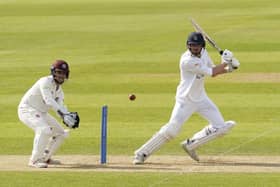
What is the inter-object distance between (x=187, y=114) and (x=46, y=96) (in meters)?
1.96

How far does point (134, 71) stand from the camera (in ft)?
75.7

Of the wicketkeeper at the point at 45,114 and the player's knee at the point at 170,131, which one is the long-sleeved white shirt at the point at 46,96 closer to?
the wicketkeeper at the point at 45,114

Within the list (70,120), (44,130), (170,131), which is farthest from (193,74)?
(44,130)

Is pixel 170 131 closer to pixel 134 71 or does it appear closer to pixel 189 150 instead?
pixel 189 150

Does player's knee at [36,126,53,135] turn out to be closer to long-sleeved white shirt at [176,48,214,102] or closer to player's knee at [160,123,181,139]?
player's knee at [160,123,181,139]

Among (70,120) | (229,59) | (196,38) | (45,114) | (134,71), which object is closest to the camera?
(70,120)

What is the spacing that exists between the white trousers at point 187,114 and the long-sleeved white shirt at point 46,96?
4.93ft

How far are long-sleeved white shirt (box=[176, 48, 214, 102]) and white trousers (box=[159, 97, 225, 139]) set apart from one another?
0.08 m

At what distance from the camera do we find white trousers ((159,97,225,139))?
1359 cm

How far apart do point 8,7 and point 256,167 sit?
27.3 m

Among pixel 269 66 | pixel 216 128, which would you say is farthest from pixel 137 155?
pixel 269 66

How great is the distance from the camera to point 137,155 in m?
13.6

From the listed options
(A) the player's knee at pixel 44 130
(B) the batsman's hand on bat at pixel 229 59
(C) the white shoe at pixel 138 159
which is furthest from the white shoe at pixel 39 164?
(B) the batsman's hand on bat at pixel 229 59

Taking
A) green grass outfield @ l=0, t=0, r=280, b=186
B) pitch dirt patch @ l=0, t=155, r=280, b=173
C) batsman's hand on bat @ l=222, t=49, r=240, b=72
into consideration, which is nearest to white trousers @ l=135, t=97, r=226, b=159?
pitch dirt patch @ l=0, t=155, r=280, b=173
